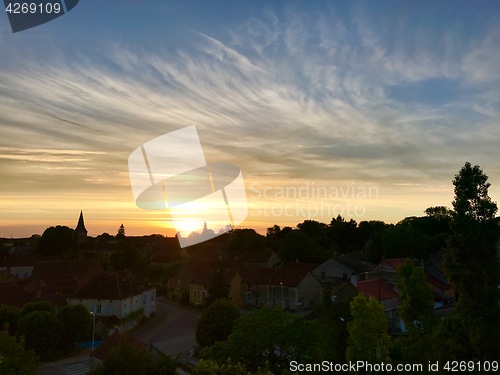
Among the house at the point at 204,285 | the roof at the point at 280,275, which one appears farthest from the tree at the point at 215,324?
the house at the point at 204,285

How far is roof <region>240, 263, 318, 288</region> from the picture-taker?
53831 millimetres

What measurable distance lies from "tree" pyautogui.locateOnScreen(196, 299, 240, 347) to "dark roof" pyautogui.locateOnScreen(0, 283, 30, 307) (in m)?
20.5

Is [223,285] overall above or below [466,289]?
below

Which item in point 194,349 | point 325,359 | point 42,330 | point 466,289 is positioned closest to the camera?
point 466,289

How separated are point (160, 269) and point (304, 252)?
26.7m

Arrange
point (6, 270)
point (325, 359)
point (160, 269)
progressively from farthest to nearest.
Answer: point (160, 269) < point (6, 270) < point (325, 359)

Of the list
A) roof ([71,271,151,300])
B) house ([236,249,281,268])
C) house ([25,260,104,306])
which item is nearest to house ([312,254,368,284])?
house ([236,249,281,268])

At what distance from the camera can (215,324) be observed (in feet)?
109

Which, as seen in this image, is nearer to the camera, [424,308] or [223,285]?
[424,308]

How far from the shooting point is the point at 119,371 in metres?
21.6

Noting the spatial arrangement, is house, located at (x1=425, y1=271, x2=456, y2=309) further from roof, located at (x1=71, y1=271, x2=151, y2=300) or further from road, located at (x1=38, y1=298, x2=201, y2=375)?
roof, located at (x1=71, y1=271, x2=151, y2=300)

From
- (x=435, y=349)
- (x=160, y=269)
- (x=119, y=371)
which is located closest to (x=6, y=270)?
(x=160, y=269)

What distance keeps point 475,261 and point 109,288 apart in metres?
37.7

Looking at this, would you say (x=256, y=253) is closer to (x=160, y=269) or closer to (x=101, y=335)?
(x=160, y=269)
